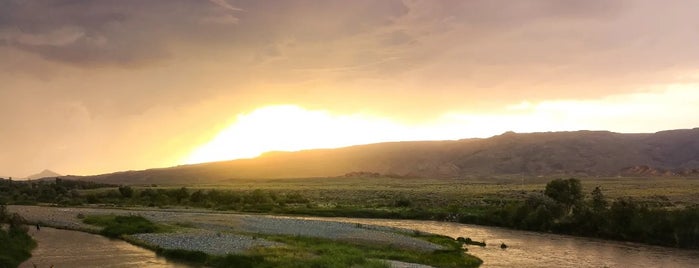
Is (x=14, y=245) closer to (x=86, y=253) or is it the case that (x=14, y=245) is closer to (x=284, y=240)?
(x=86, y=253)

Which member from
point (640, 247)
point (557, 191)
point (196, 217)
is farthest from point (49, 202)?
point (640, 247)

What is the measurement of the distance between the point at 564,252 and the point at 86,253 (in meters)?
35.0

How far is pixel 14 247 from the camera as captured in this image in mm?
38406

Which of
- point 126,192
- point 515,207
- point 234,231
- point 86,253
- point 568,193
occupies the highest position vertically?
point 568,193

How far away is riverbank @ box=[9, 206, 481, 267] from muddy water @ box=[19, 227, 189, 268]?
1.68 metres

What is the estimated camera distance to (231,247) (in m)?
42.4

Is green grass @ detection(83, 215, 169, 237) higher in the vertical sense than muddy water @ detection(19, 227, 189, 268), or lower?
higher

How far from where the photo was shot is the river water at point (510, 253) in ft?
124

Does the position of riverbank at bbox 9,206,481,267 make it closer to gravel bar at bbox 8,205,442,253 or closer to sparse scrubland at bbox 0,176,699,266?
gravel bar at bbox 8,205,442,253

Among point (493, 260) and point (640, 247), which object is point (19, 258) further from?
point (640, 247)

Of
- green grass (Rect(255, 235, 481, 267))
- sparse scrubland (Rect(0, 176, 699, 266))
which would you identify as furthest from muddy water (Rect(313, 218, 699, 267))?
sparse scrubland (Rect(0, 176, 699, 266))

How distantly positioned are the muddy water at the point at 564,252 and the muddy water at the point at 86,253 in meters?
22.2

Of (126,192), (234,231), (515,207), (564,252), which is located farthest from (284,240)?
(126,192)

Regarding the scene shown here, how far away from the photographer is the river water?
37.7 metres
